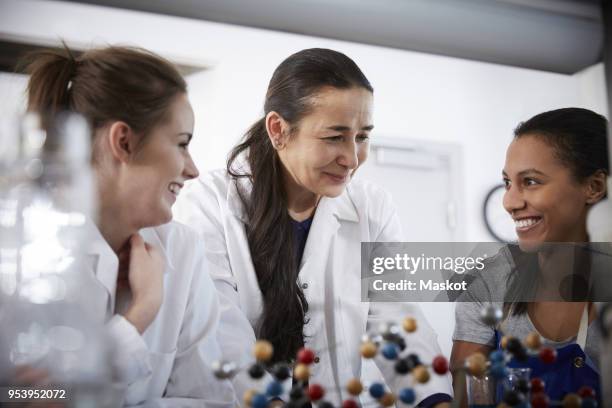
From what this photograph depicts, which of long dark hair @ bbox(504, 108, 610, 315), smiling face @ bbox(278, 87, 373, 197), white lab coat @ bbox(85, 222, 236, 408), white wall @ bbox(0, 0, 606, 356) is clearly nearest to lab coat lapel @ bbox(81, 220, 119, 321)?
white lab coat @ bbox(85, 222, 236, 408)

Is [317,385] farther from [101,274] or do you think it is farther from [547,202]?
[547,202]

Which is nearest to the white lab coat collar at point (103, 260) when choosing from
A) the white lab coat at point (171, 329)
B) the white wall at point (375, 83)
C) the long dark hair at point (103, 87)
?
the white lab coat at point (171, 329)

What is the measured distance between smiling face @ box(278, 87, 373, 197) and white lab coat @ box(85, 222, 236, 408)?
0.24m

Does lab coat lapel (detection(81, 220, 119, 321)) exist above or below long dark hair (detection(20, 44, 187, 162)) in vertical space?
below

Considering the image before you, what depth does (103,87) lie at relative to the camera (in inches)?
43.9

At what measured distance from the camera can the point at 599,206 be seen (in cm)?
133

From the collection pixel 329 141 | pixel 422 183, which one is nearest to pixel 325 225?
pixel 329 141

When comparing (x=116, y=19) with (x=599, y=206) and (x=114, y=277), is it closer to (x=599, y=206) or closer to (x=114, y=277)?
(x=114, y=277)

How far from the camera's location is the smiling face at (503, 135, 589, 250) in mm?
1325

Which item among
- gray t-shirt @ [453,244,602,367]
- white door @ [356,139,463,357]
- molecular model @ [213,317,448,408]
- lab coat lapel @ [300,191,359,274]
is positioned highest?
white door @ [356,139,463,357]

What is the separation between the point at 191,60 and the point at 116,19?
0.52ft

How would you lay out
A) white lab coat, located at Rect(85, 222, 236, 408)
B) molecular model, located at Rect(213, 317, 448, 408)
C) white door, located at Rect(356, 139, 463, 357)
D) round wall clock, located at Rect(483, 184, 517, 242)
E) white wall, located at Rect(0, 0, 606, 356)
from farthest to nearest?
1. white door, located at Rect(356, 139, 463, 357)
2. round wall clock, located at Rect(483, 184, 517, 242)
3. white wall, located at Rect(0, 0, 606, 356)
4. white lab coat, located at Rect(85, 222, 236, 408)
5. molecular model, located at Rect(213, 317, 448, 408)

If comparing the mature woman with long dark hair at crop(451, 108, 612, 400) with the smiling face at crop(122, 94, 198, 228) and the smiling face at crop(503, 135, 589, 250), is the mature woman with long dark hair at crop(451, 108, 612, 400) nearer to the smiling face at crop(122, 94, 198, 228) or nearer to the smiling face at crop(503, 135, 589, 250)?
the smiling face at crop(503, 135, 589, 250)

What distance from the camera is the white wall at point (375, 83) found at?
1252 mm
